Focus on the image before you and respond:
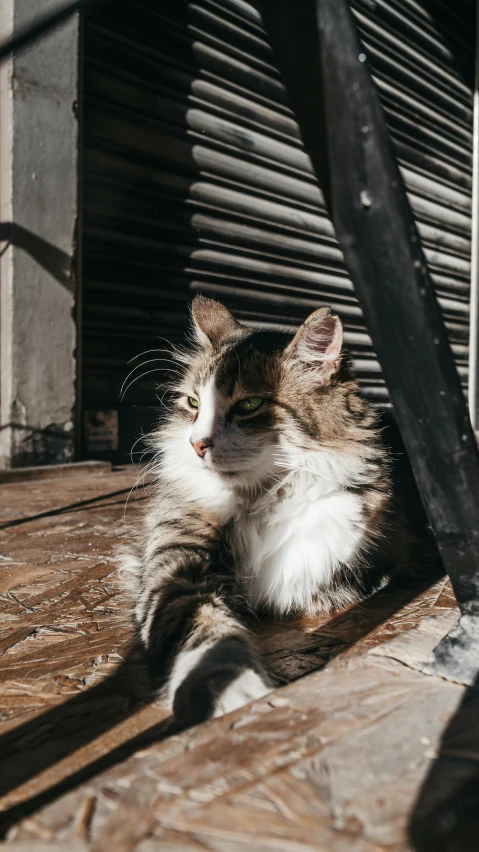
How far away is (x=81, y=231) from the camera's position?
444 centimetres

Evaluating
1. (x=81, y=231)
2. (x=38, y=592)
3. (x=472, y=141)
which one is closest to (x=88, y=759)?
(x=38, y=592)

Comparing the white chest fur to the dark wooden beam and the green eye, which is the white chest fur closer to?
the green eye

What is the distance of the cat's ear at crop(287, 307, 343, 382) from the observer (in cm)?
217

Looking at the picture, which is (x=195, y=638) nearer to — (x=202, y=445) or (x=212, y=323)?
(x=202, y=445)

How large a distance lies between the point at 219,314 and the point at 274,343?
0.56 meters

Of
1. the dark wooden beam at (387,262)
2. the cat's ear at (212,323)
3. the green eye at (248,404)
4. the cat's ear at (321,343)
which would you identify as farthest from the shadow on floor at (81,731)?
the cat's ear at (212,323)

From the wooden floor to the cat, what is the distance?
231mm

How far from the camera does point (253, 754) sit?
925mm

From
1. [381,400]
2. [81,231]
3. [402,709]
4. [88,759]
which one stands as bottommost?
[88,759]

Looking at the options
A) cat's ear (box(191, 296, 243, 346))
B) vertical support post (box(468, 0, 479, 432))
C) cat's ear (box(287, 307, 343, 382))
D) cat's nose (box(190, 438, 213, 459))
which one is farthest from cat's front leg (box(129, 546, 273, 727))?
vertical support post (box(468, 0, 479, 432))

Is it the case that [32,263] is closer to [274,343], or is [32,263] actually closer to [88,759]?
[274,343]

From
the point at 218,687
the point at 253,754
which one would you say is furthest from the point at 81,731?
the point at 253,754

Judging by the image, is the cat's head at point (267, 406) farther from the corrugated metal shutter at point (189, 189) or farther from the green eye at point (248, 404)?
the corrugated metal shutter at point (189, 189)

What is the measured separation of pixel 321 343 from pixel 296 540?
0.70 meters
